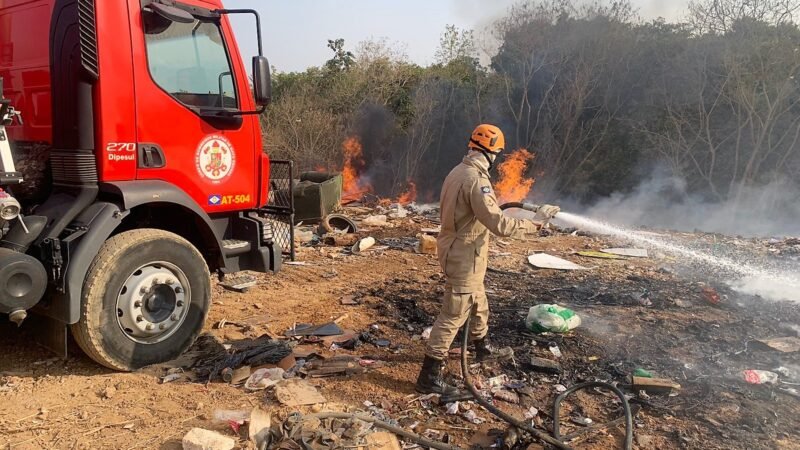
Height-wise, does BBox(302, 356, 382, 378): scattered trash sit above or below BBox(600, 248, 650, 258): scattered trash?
above

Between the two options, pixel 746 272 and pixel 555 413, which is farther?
pixel 746 272

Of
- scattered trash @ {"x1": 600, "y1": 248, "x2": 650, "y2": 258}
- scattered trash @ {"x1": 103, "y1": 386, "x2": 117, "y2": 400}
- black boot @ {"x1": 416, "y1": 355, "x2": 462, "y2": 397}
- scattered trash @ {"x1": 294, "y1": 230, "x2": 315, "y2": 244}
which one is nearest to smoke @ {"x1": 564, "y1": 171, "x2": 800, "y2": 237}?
scattered trash @ {"x1": 600, "y1": 248, "x2": 650, "y2": 258}

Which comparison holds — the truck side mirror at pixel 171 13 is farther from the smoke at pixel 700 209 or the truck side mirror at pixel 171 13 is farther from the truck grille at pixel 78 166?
the smoke at pixel 700 209

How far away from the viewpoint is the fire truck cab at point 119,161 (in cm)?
362

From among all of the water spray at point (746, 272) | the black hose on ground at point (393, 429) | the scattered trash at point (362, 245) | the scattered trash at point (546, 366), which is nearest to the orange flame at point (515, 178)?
the water spray at point (746, 272)

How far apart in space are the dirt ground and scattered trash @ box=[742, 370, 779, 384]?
8 cm

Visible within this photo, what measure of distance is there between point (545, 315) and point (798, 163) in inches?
523

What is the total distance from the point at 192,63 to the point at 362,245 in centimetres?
538

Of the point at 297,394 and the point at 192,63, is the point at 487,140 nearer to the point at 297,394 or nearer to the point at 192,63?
the point at 297,394

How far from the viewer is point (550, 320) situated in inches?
199

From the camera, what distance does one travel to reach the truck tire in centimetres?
369

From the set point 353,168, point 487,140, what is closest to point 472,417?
point 487,140

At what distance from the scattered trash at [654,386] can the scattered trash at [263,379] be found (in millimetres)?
2779

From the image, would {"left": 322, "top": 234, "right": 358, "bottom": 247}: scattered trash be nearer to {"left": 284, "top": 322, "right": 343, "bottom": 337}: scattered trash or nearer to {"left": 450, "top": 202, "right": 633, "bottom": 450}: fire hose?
{"left": 284, "top": 322, "right": 343, "bottom": 337}: scattered trash
